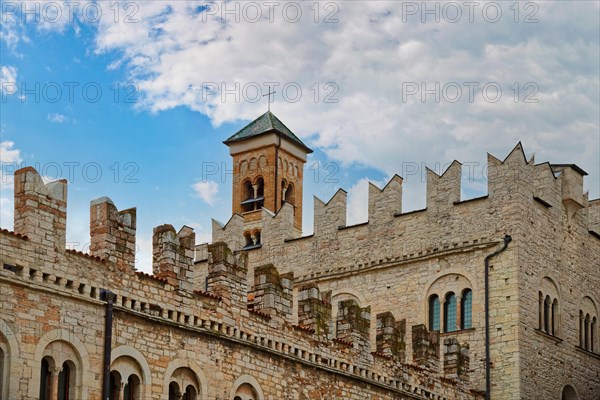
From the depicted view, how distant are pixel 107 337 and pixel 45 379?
5.17ft

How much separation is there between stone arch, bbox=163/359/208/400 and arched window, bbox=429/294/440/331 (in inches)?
532

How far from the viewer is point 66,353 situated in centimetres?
2327

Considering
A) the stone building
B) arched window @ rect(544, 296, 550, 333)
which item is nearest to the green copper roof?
the stone building

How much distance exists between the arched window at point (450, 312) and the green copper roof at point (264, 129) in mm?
19103

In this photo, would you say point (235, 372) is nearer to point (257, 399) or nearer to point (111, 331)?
point (257, 399)

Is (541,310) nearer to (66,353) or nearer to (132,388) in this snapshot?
(132,388)

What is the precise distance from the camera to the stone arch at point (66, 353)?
888 inches

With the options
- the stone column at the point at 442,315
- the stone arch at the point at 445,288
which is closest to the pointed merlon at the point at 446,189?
the stone arch at the point at 445,288

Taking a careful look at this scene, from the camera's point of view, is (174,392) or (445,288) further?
(445,288)

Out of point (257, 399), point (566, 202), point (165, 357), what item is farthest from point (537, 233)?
point (165, 357)

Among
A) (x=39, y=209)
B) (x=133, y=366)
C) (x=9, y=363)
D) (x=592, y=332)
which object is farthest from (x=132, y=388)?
(x=592, y=332)

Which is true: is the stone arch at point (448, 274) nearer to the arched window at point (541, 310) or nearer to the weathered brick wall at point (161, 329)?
the arched window at point (541, 310)

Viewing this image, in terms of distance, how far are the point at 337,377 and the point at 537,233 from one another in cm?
1053

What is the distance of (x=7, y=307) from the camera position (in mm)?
22234
